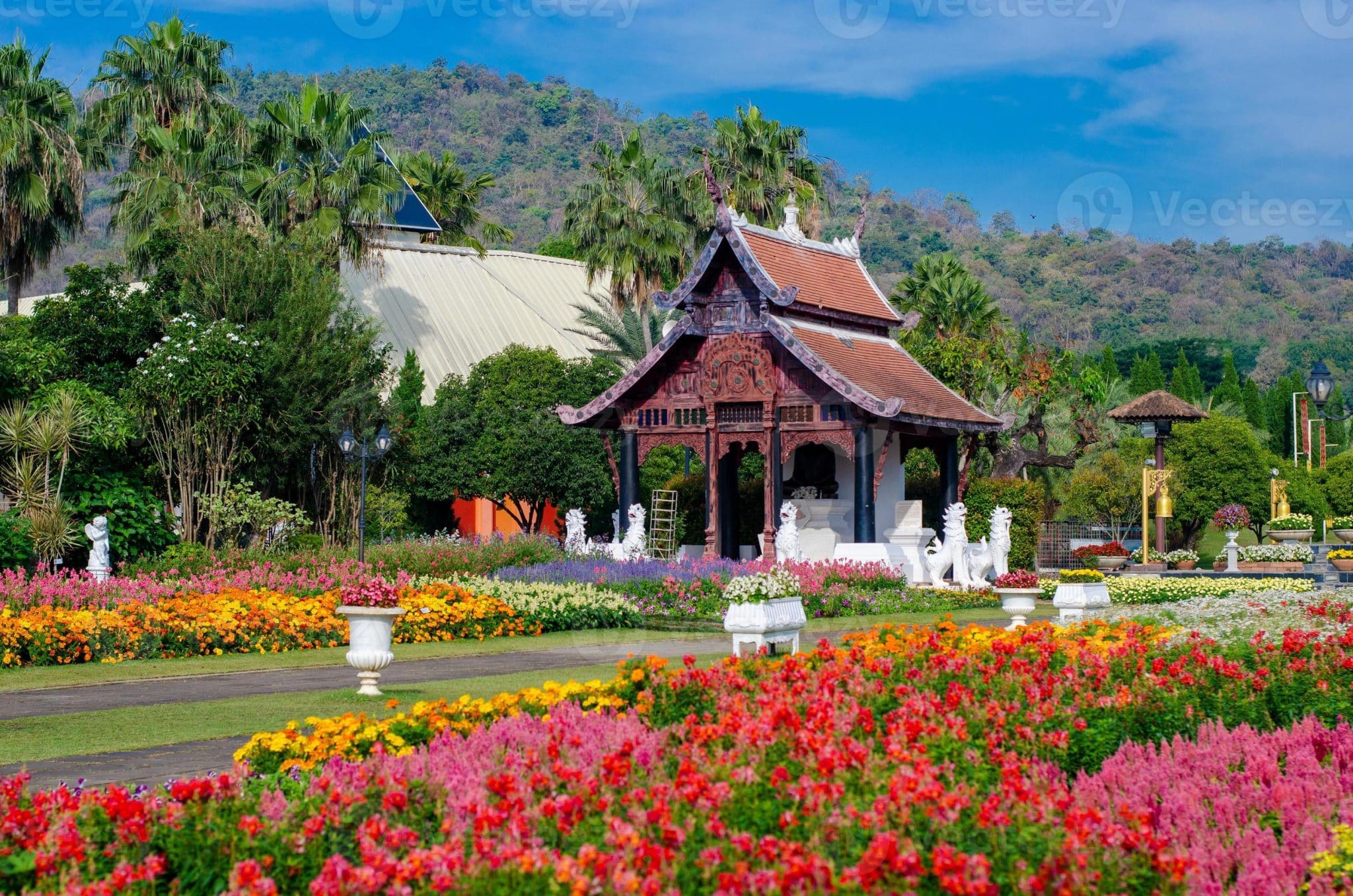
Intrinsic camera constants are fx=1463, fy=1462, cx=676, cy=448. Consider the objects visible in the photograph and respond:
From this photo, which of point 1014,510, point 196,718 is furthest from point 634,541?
point 196,718

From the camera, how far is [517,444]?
128ft

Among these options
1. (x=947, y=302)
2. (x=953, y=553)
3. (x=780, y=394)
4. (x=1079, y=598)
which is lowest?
(x=1079, y=598)

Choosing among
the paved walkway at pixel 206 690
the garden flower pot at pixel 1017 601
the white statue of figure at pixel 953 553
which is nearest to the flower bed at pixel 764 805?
the paved walkway at pixel 206 690

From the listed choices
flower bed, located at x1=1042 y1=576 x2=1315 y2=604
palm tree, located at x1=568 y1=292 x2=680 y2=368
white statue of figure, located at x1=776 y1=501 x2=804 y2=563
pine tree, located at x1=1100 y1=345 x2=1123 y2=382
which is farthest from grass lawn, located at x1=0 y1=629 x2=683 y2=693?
pine tree, located at x1=1100 y1=345 x2=1123 y2=382

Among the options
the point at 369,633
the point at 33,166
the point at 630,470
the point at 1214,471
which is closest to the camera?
the point at 369,633

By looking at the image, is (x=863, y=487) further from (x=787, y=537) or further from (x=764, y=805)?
(x=764, y=805)

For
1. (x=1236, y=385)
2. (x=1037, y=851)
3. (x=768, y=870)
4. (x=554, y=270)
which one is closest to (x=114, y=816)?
(x=768, y=870)

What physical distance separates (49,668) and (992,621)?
13830 millimetres

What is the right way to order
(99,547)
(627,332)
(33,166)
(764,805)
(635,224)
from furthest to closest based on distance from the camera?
(627,332)
(635,224)
(33,166)
(99,547)
(764,805)

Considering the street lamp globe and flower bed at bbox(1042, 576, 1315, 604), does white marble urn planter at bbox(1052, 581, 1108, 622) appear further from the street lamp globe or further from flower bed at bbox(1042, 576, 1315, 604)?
the street lamp globe

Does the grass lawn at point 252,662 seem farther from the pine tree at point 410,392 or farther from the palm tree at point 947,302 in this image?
the palm tree at point 947,302

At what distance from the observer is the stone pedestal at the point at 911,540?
30531mm

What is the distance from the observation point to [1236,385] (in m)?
71.8

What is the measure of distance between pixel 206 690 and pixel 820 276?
21328 mm
